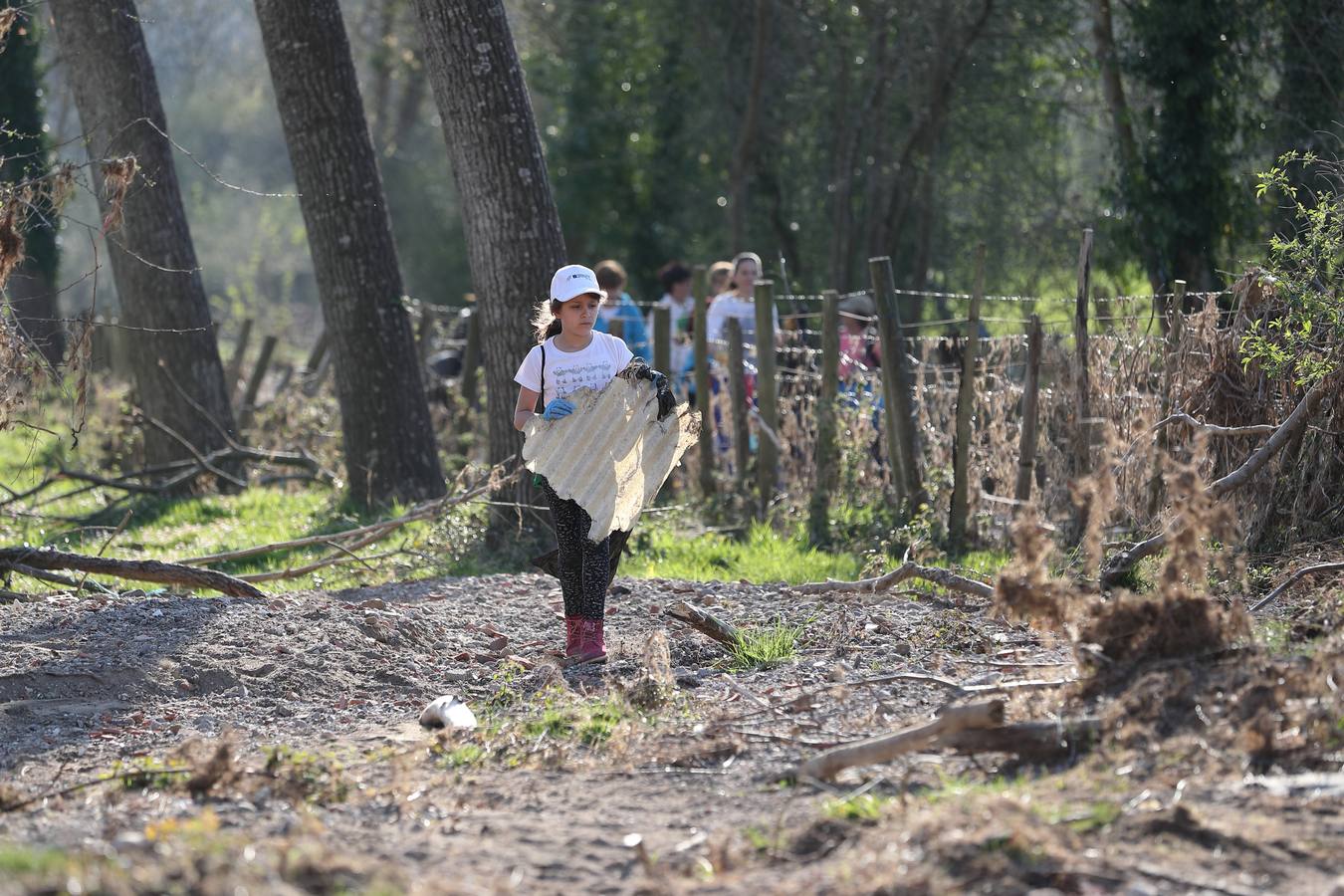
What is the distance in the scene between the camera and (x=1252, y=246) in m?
13.3

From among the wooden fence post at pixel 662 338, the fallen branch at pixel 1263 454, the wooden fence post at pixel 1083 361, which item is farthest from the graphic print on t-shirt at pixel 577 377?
the wooden fence post at pixel 662 338

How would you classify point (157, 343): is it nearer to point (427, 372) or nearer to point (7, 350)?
point (427, 372)

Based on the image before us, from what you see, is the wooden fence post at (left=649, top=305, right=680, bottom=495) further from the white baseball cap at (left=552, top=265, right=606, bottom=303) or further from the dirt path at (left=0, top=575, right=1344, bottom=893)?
the white baseball cap at (left=552, top=265, right=606, bottom=303)

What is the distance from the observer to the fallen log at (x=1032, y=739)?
4473mm

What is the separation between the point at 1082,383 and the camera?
27.8 ft

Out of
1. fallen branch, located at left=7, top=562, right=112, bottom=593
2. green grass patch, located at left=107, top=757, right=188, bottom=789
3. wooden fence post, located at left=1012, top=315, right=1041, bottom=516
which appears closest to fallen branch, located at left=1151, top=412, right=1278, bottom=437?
wooden fence post, located at left=1012, top=315, right=1041, bottom=516

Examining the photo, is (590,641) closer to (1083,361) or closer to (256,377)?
(1083,361)

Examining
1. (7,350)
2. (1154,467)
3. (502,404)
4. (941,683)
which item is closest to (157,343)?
(502,404)

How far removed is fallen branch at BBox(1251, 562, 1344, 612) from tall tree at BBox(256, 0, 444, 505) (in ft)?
21.9

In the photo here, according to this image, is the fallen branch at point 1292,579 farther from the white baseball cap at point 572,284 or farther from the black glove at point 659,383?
the white baseball cap at point 572,284

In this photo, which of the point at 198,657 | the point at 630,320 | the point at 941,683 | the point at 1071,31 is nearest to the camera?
the point at 941,683

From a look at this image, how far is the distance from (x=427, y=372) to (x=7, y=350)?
8209mm

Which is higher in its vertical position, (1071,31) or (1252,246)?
(1071,31)

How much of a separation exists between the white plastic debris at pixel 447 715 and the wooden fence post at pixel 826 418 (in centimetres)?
448
